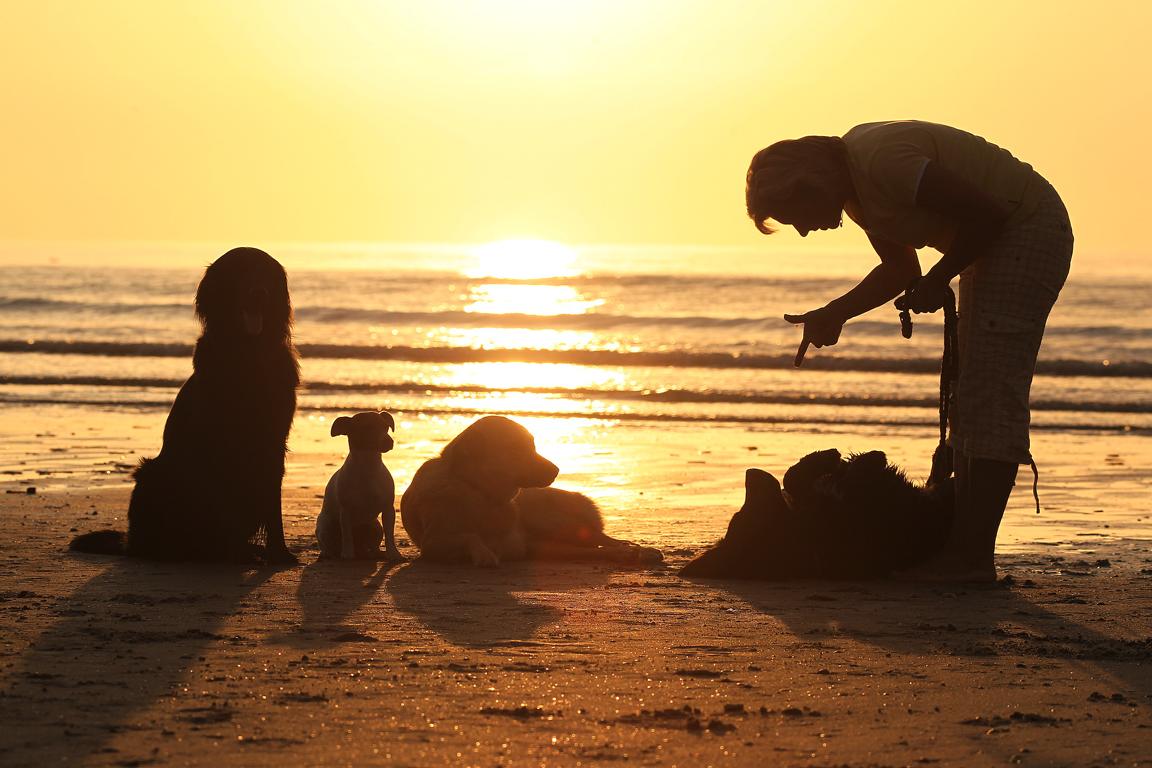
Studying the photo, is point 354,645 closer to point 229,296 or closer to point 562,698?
point 562,698

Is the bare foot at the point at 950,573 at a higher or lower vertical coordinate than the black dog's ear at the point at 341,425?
lower

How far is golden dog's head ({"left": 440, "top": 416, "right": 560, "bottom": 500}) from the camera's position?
5.82 metres

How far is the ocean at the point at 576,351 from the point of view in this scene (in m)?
14.3

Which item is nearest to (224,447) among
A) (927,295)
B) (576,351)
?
(927,295)

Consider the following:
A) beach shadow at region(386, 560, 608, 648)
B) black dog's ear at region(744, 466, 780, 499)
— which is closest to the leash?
black dog's ear at region(744, 466, 780, 499)

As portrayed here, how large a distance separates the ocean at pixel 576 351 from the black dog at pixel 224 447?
7006 mm

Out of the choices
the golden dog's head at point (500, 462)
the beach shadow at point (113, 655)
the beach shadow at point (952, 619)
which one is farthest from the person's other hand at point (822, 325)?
the beach shadow at point (113, 655)

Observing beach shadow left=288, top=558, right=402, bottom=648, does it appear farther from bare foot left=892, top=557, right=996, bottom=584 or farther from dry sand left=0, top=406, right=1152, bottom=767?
bare foot left=892, top=557, right=996, bottom=584

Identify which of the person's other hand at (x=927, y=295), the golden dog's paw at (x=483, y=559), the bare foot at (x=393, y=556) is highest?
the person's other hand at (x=927, y=295)

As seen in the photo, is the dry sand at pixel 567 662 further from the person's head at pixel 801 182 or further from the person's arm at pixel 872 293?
the person's head at pixel 801 182

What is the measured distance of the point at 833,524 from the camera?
5.40m

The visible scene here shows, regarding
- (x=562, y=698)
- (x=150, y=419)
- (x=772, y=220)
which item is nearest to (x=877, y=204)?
(x=772, y=220)

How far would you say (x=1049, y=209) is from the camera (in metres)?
4.95

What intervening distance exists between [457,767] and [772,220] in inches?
105
